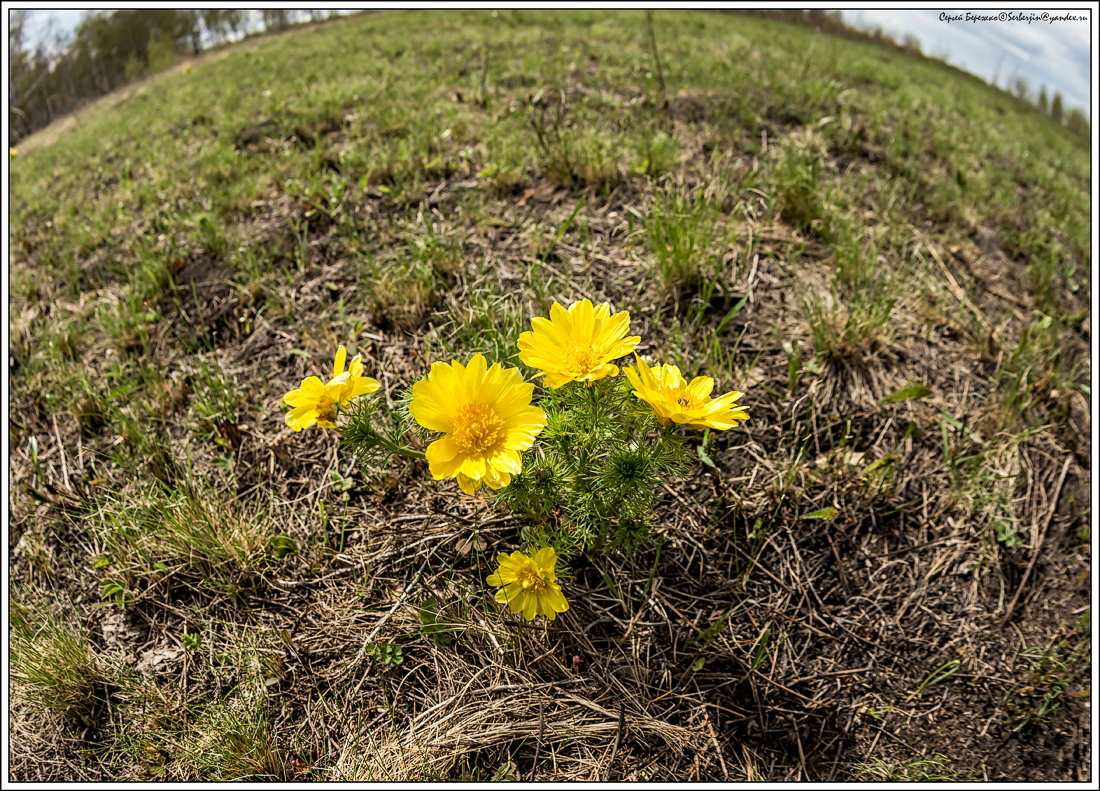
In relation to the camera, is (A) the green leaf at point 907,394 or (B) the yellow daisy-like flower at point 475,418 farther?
(A) the green leaf at point 907,394

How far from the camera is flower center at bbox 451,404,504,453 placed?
4.29 feet

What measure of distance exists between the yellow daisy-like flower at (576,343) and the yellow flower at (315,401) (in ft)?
1.65

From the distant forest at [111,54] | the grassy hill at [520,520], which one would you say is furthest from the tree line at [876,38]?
the distant forest at [111,54]

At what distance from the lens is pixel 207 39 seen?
22.8m

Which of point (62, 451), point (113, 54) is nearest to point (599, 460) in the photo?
point (62, 451)

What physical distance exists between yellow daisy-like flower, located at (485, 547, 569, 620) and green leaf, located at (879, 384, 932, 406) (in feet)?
5.29

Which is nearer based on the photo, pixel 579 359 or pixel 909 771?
pixel 579 359

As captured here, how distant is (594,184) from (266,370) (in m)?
1.99

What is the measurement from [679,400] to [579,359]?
26 cm

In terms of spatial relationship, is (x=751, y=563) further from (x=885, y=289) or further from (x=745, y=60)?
(x=745, y=60)

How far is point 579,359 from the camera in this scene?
133cm

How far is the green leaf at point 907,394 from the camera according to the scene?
Result: 216cm

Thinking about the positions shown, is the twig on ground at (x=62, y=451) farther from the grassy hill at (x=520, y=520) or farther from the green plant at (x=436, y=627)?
the green plant at (x=436, y=627)

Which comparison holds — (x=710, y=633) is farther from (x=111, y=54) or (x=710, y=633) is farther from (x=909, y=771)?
(x=111, y=54)
